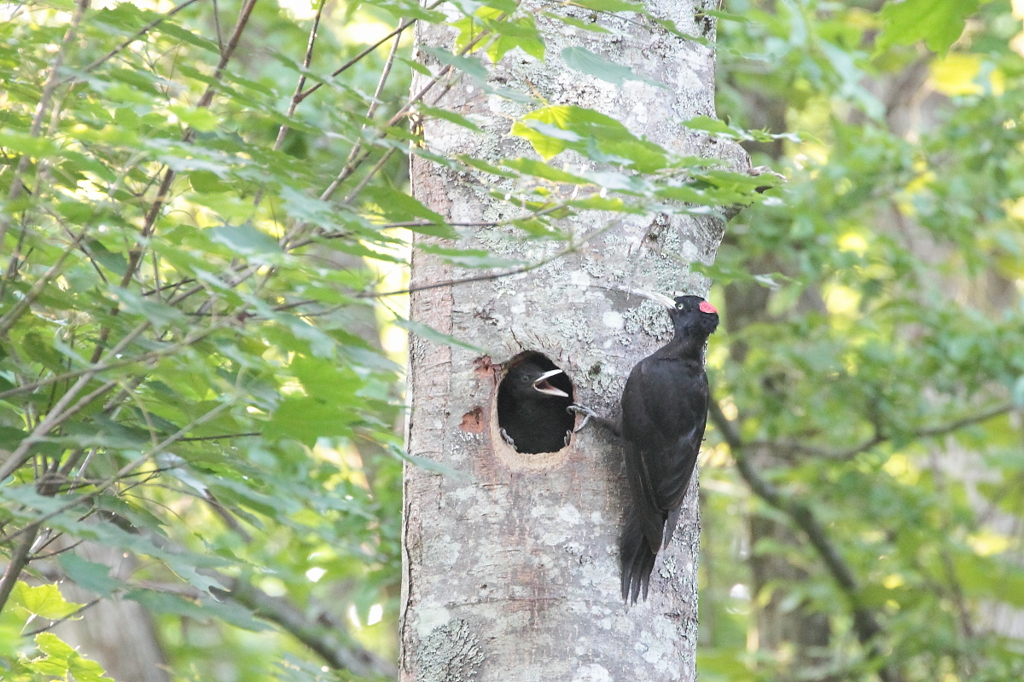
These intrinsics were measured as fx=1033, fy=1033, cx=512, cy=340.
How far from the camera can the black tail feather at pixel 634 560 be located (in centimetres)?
256

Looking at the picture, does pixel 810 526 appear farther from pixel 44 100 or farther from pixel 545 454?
pixel 44 100

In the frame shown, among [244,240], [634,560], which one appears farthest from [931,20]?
[244,240]

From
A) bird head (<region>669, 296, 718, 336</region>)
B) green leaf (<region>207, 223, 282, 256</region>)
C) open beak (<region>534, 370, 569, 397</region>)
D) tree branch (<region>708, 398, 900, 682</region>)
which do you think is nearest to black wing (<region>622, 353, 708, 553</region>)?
bird head (<region>669, 296, 718, 336</region>)

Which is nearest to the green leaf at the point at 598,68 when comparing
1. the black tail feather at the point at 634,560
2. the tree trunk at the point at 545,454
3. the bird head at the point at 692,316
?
the tree trunk at the point at 545,454

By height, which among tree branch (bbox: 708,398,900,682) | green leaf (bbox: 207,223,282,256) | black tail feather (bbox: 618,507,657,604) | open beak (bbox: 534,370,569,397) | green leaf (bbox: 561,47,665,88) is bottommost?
tree branch (bbox: 708,398,900,682)

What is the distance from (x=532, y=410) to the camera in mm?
3324

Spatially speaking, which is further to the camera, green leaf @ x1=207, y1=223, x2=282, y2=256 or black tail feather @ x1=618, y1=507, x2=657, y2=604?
black tail feather @ x1=618, y1=507, x2=657, y2=604

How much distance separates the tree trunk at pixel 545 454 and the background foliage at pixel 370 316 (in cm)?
15

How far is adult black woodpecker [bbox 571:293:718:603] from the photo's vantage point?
8.54ft

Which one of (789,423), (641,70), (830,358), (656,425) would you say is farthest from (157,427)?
(789,423)

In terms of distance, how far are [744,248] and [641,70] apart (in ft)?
11.2

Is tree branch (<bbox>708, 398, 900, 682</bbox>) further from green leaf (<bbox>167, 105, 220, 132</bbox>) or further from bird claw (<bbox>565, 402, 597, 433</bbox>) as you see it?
green leaf (<bbox>167, 105, 220, 132</bbox>)

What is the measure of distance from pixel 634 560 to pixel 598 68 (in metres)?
1.24

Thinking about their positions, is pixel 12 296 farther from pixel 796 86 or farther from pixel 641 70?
pixel 796 86
